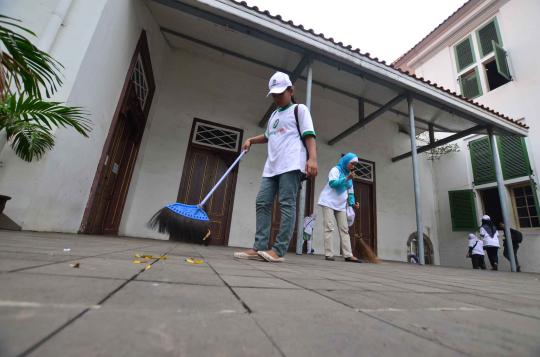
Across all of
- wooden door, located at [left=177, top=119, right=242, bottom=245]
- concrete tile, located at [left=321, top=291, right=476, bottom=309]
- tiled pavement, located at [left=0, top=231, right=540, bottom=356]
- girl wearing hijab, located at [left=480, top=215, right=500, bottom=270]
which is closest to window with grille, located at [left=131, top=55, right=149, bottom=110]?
wooden door, located at [left=177, top=119, right=242, bottom=245]

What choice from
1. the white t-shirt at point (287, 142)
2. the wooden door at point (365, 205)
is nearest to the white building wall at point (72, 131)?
the white t-shirt at point (287, 142)

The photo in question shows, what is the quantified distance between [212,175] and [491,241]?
23.4ft

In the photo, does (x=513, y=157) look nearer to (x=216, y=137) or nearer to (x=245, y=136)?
(x=245, y=136)

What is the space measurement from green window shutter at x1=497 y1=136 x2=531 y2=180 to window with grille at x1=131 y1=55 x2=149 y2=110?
31.1 ft

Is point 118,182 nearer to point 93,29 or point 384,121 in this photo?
point 93,29

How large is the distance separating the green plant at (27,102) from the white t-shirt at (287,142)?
168 centimetres

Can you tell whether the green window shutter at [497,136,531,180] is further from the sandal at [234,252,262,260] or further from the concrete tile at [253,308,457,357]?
the concrete tile at [253,308,457,357]

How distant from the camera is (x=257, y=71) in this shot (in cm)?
659

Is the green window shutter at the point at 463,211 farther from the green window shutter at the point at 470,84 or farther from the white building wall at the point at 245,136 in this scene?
the green window shutter at the point at 470,84

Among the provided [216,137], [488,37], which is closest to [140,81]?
[216,137]

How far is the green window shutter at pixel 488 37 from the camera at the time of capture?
27.5 ft

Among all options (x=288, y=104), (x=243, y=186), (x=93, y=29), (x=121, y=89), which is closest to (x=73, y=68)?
(x=93, y=29)

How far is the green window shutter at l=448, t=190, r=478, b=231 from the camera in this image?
791 centimetres

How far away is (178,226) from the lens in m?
2.60
